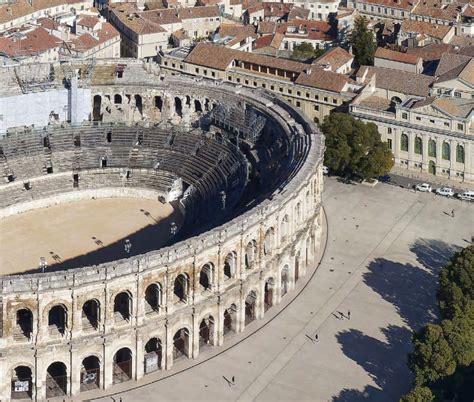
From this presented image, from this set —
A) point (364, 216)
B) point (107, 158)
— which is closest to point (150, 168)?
point (107, 158)

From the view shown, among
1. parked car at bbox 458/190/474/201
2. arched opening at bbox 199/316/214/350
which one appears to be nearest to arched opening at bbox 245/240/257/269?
arched opening at bbox 199/316/214/350

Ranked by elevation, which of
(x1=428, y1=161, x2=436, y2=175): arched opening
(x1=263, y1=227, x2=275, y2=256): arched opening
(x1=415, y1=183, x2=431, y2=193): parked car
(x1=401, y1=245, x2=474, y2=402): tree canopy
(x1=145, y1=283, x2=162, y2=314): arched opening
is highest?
(x1=263, y1=227, x2=275, y2=256): arched opening

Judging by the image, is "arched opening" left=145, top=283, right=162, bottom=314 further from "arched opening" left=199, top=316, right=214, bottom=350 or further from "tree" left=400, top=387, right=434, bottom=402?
"tree" left=400, top=387, right=434, bottom=402

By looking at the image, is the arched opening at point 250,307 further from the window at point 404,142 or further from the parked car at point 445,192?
the window at point 404,142

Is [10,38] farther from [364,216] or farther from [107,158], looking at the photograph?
[364,216]

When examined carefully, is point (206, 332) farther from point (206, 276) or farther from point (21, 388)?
point (21, 388)

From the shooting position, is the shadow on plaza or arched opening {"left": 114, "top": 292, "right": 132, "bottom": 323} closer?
arched opening {"left": 114, "top": 292, "right": 132, "bottom": 323}
